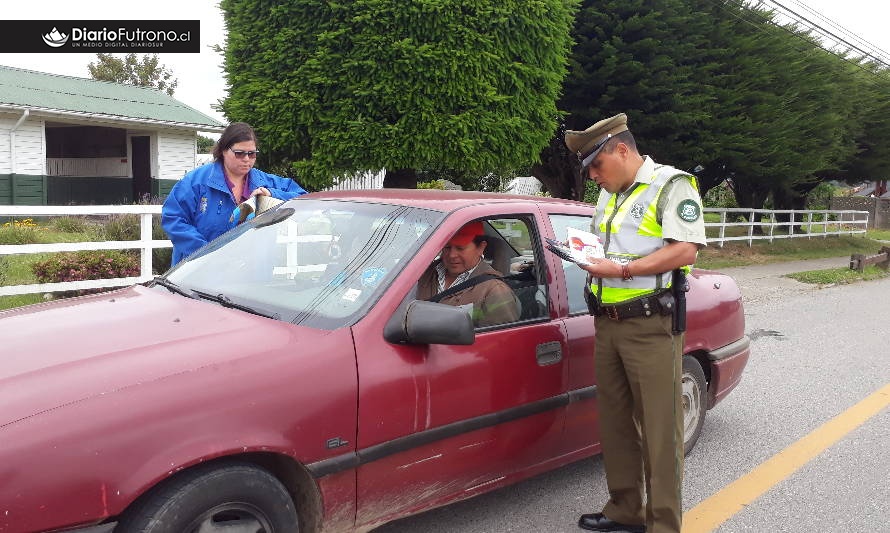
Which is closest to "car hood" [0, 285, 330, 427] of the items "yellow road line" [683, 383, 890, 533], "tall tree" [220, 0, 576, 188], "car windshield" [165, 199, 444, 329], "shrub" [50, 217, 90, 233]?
"car windshield" [165, 199, 444, 329]

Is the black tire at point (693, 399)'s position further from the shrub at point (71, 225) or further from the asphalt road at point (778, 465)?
the shrub at point (71, 225)

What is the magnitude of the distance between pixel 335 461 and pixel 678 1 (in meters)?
16.3

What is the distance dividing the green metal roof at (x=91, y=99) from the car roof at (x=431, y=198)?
55.8 feet

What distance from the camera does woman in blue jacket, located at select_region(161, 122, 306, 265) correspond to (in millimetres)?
4375

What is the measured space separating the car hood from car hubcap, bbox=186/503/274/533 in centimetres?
45

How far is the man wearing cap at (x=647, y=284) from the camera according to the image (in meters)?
3.02

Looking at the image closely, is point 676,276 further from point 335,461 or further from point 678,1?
point 678,1

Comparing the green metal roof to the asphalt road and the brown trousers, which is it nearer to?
the asphalt road

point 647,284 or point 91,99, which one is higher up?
point 91,99

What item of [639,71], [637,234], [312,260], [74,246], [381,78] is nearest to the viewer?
[637,234]

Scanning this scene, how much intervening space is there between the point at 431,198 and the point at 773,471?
2.62 meters
